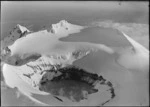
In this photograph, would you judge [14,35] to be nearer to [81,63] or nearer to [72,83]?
[81,63]

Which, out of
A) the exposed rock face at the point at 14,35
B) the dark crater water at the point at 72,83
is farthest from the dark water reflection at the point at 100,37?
the exposed rock face at the point at 14,35

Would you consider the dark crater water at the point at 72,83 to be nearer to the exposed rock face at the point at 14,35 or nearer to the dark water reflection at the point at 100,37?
the dark water reflection at the point at 100,37

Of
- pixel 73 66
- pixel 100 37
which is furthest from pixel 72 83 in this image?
pixel 100 37

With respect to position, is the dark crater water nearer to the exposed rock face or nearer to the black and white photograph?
the black and white photograph

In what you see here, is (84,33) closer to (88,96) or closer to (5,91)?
(88,96)

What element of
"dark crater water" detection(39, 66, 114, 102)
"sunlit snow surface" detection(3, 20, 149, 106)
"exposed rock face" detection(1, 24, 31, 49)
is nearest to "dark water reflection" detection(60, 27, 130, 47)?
"sunlit snow surface" detection(3, 20, 149, 106)

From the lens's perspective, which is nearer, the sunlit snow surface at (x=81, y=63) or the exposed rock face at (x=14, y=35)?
the sunlit snow surface at (x=81, y=63)

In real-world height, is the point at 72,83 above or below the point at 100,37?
below

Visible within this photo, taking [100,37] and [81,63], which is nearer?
[81,63]
